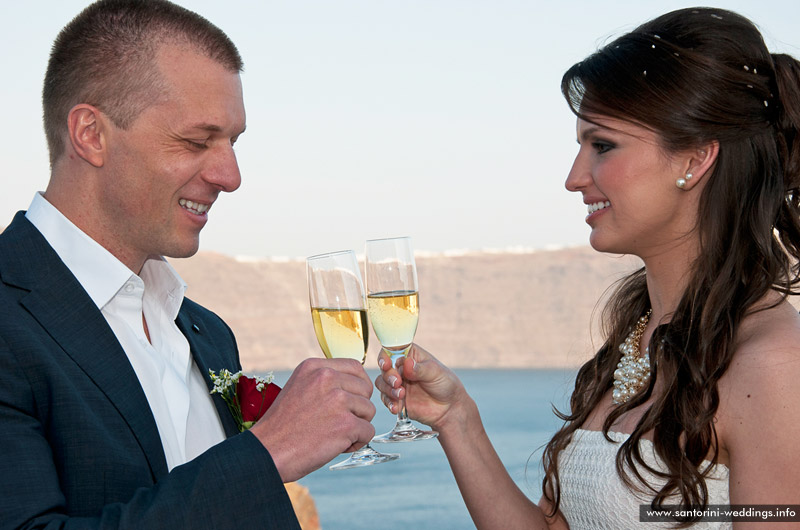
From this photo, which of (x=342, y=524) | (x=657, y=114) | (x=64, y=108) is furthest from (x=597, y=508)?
(x=342, y=524)

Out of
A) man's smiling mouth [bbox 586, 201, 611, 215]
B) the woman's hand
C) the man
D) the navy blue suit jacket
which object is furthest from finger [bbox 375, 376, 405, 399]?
man's smiling mouth [bbox 586, 201, 611, 215]

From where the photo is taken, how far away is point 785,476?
2133 millimetres

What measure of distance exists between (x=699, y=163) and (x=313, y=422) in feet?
4.92

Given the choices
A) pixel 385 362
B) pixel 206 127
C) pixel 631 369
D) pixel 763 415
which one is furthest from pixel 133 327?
pixel 763 415

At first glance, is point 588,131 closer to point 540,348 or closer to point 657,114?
point 657,114

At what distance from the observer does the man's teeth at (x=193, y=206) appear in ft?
8.05

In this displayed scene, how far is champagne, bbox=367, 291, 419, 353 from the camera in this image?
2.35 meters

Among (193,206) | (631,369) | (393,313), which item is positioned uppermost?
(193,206)

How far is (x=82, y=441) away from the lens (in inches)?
78.2

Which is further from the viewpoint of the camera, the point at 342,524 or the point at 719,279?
the point at 342,524

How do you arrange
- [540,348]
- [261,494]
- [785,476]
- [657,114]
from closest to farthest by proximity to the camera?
[261,494], [785,476], [657,114], [540,348]

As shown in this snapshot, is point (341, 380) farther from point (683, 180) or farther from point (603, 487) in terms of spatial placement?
point (683, 180)

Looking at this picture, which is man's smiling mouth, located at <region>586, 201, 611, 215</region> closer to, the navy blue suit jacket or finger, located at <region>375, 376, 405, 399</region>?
finger, located at <region>375, 376, 405, 399</region>

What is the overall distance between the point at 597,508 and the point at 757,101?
4.56 ft
